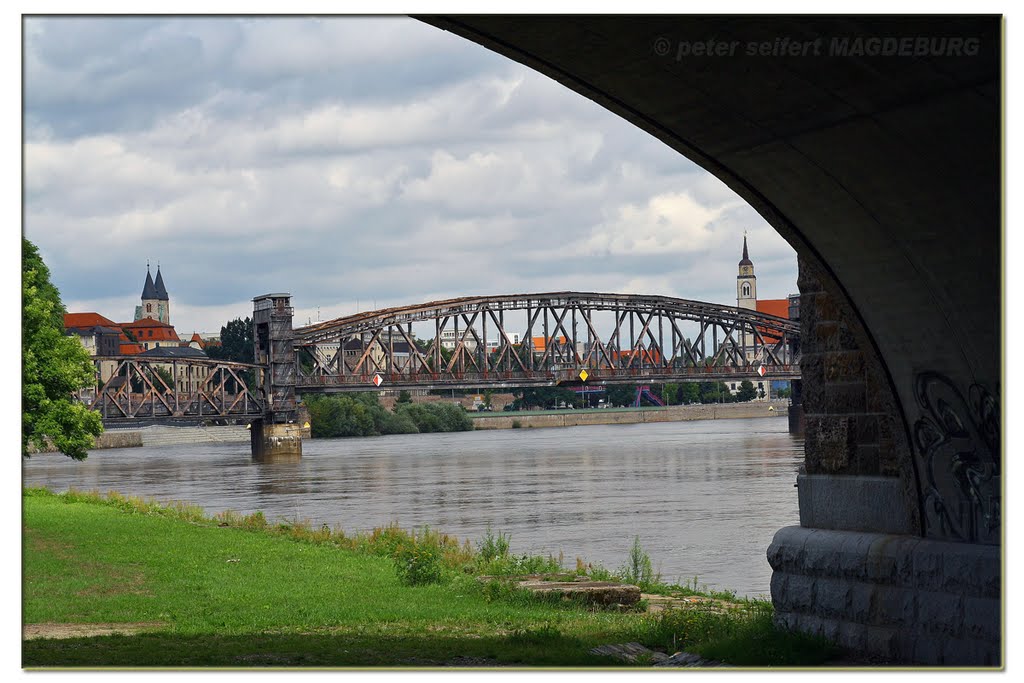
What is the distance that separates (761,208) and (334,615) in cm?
752

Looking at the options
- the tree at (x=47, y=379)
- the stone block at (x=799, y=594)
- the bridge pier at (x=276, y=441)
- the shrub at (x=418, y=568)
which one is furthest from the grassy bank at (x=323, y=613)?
the bridge pier at (x=276, y=441)

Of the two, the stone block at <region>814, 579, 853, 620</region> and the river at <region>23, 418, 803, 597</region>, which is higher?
the stone block at <region>814, 579, 853, 620</region>

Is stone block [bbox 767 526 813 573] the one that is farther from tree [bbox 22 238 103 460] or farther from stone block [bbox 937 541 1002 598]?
tree [bbox 22 238 103 460]

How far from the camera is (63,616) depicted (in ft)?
50.8

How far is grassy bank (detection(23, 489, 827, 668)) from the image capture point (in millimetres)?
11961

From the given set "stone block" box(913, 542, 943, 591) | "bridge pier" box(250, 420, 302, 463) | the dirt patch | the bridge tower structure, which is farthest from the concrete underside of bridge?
the bridge tower structure

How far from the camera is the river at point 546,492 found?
29.1 metres

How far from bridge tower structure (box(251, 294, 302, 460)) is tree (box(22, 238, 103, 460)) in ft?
214

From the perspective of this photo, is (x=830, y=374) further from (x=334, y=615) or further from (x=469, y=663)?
(x=334, y=615)

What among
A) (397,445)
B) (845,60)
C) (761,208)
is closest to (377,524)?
(761,208)

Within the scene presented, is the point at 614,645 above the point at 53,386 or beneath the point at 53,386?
beneath

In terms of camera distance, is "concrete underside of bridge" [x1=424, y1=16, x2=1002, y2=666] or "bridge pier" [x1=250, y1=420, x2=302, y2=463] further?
"bridge pier" [x1=250, y1=420, x2=302, y2=463]

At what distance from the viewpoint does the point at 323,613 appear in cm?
1558

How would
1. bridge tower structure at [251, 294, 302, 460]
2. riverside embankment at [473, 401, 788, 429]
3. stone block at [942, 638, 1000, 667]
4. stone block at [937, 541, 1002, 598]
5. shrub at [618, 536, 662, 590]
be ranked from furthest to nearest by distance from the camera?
riverside embankment at [473, 401, 788, 429] < bridge tower structure at [251, 294, 302, 460] < shrub at [618, 536, 662, 590] < stone block at [937, 541, 1002, 598] < stone block at [942, 638, 1000, 667]
